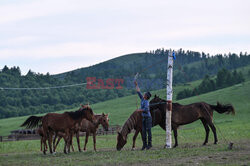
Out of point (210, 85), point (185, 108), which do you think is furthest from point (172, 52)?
point (210, 85)

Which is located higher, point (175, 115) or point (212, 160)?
point (175, 115)

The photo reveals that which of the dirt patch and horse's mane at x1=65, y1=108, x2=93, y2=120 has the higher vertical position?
horse's mane at x1=65, y1=108, x2=93, y2=120

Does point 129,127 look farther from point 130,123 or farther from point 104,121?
point 104,121

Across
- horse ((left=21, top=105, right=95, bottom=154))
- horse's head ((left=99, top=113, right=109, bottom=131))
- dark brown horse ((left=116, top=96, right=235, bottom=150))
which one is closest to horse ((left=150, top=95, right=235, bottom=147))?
dark brown horse ((left=116, top=96, right=235, bottom=150))

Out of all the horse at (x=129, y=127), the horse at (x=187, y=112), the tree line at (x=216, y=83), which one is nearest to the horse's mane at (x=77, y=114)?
the horse at (x=129, y=127)

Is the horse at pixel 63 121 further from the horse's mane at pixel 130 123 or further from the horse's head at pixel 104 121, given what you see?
the horse's head at pixel 104 121

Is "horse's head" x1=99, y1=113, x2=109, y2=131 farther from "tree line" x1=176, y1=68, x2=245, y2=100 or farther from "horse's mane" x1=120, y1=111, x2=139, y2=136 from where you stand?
"tree line" x1=176, y1=68, x2=245, y2=100

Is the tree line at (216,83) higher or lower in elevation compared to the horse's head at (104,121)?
higher

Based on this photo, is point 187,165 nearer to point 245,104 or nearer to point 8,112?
point 245,104

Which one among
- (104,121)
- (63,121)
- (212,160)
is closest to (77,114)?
(63,121)

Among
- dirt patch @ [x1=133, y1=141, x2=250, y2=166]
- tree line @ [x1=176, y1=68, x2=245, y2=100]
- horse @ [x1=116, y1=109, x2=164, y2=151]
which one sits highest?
tree line @ [x1=176, y1=68, x2=245, y2=100]

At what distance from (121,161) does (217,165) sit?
3.40m

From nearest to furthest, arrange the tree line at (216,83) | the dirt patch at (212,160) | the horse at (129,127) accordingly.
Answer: the dirt patch at (212,160)
the horse at (129,127)
the tree line at (216,83)

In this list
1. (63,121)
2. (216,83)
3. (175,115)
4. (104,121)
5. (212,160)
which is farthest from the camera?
(216,83)
